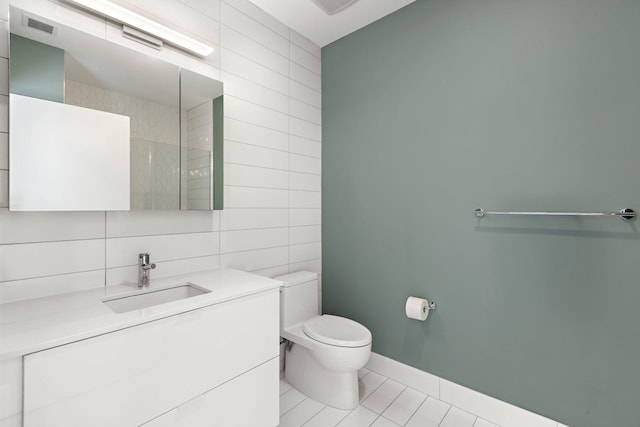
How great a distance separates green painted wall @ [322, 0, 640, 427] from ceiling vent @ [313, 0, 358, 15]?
11.4 inches

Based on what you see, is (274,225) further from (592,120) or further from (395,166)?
(592,120)

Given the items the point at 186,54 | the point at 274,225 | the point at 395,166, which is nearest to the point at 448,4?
the point at 395,166

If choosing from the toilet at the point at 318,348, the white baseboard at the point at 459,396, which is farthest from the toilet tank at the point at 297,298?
the white baseboard at the point at 459,396

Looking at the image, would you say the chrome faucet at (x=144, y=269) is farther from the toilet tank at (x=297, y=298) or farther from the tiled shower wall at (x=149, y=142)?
the toilet tank at (x=297, y=298)

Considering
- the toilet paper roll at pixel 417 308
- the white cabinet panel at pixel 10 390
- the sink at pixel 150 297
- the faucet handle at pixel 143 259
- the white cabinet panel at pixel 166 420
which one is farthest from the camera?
the toilet paper roll at pixel 417 308

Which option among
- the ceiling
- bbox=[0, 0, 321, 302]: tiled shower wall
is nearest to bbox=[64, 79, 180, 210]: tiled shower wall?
bbox=[0, 0, 321, 302]: tiled shower wall

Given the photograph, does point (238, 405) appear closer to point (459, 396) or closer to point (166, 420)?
point (166, 420)

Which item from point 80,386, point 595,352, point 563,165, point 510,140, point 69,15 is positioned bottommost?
point 595,352

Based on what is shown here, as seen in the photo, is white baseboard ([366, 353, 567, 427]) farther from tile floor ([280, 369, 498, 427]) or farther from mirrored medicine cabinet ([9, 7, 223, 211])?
mirrored medicine cabinet ([9, 7, 223, 211])

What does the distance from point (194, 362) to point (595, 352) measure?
179cm

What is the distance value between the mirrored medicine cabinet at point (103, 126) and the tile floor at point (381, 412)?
127 cm

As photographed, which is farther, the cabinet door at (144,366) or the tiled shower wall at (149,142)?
the tiled shower wall at (149,142)

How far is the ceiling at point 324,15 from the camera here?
2000 millimetres

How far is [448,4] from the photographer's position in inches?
72.2
